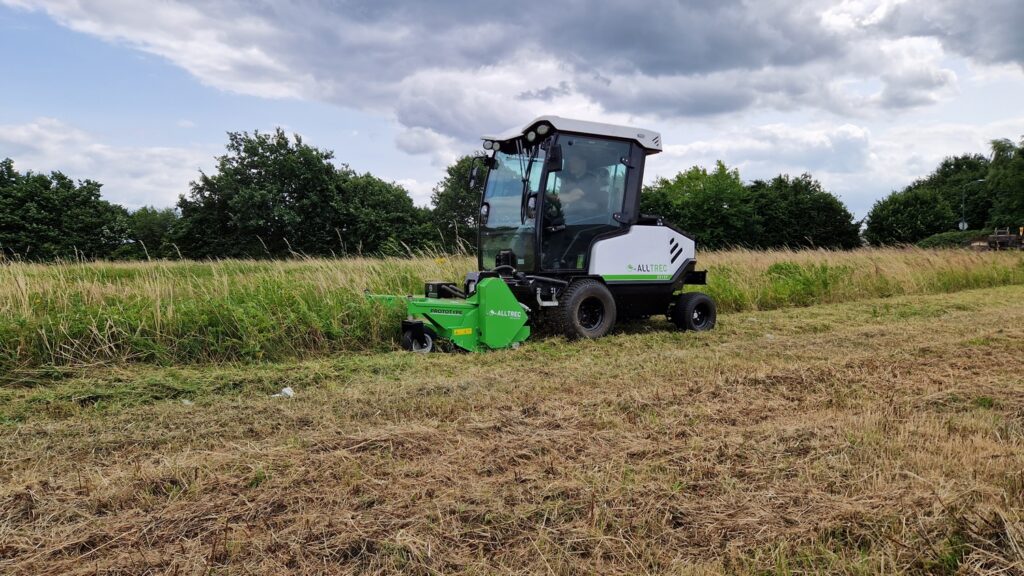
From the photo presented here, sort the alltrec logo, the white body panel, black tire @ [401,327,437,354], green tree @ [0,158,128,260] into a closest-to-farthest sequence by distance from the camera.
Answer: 1. black tire @ [401,327,437,354]
2. the white body panel
3. the alltrec logo
4. green tree @ [0,158,128,260]

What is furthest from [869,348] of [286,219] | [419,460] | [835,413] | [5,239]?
[5,239]

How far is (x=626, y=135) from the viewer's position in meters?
7.37

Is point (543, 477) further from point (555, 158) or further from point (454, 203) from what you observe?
point (454, 203)

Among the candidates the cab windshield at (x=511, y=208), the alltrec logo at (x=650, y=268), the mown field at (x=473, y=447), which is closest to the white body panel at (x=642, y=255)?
the alltrec logo at (x=650, y=268)

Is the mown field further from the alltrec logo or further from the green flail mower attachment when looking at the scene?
the alltrec logo

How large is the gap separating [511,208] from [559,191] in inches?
25.3

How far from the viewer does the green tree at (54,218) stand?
104 feet

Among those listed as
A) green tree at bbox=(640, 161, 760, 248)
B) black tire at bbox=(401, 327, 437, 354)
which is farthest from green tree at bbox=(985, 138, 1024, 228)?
black tire at bbox=(401, 327, 437, 354)

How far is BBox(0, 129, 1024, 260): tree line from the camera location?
110ft

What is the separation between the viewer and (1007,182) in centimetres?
3947

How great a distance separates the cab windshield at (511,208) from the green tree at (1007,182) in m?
43.1

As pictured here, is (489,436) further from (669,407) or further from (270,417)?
(270,417)

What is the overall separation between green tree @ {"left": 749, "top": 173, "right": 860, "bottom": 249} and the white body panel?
33383mm

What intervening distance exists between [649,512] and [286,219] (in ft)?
111
